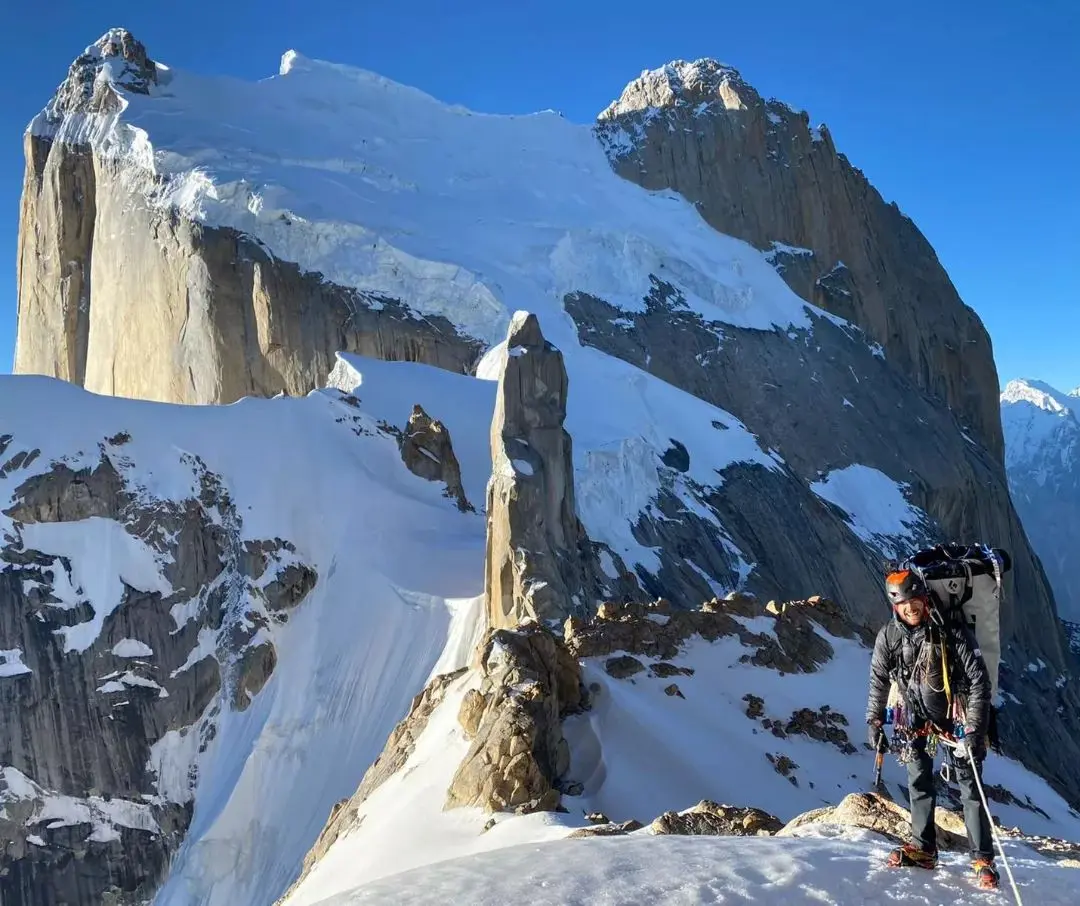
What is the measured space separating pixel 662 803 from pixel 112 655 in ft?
85.4

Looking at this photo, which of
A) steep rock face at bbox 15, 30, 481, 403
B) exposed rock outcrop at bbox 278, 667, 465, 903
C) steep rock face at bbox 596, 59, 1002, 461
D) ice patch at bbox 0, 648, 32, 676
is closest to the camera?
exposed rock outcrop at bbox 278, 667, 465, 903

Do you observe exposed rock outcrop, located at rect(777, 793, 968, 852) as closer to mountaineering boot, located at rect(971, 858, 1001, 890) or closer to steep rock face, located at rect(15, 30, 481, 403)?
mountaineering boot, located at rect(971, 858, 1001, 890)

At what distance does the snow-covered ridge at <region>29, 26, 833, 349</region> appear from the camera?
59438mm

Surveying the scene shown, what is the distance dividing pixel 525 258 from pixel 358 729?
1448 inches

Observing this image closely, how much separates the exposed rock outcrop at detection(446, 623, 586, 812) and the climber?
22.1ft

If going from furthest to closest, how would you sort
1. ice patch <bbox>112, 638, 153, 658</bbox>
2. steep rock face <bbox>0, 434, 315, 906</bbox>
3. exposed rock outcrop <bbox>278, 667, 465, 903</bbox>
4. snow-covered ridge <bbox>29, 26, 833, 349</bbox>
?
snow-covered ridge <bbox>29, 26, 833, 349</bbox> → ice patch <bbox>112, 638, 153, 658</bbox> → steep rock face <bbox>0, 434, 315, 906</bbox> → exposed rock outcrop <bbox>278, 667, 465, 903</bbox>

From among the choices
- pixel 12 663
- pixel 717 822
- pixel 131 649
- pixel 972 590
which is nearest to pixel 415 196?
pixel 131 649

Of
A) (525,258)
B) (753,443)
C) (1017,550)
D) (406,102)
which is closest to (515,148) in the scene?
(406,102)

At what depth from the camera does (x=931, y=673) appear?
757 centimetres

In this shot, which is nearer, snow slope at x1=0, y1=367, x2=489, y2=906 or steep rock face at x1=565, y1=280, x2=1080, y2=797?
snow slope at x1=0, y1=367, x2=489, y2=906

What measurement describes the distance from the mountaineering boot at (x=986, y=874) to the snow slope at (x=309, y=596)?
25.9 meters

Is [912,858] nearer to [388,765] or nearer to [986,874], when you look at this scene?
[986,874]

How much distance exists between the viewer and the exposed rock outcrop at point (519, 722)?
45.6 ft

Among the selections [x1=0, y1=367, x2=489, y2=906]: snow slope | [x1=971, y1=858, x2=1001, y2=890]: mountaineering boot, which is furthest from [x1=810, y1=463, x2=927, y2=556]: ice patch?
[x1=971, y1=858, x2=1001, y2=890]: mountaineering boot
